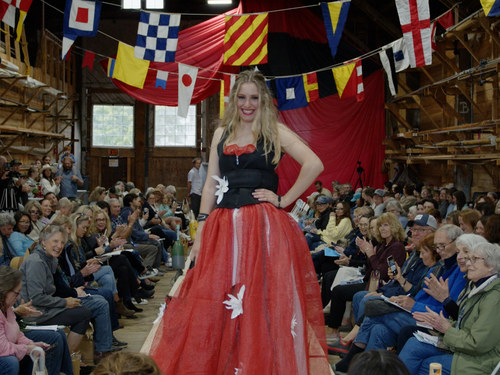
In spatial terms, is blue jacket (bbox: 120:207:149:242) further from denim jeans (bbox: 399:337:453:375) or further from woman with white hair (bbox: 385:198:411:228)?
denim jeans (bbox: 399:337:453:375)

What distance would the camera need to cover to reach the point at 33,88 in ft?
41.8

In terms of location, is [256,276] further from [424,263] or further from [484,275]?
[424,263]

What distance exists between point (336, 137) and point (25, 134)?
6.81m

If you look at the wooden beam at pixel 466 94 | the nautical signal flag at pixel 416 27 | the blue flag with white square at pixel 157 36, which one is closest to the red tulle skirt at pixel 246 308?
the nautical signal flag at pixel 416 27

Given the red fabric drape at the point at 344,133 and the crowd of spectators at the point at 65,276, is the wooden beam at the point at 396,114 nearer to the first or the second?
the red fabric drape at the point at 344,133

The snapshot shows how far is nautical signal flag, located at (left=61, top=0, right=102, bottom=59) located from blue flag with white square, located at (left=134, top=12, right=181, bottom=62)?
34.5 inches

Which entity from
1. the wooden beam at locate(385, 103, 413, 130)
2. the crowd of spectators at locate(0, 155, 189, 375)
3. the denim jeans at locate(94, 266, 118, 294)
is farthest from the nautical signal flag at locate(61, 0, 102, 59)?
the wooden beam at locate(385, 103, 413, 130)

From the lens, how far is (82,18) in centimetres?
681

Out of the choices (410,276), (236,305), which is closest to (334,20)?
(410,276)

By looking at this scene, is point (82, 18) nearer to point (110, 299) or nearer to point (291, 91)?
point (110, 299)

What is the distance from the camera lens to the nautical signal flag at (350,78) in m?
9.43

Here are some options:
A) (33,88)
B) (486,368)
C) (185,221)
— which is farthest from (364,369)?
(33,88)

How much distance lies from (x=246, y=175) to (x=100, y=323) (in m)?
2.42

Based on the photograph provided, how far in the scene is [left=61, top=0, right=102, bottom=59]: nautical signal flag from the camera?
673cm
